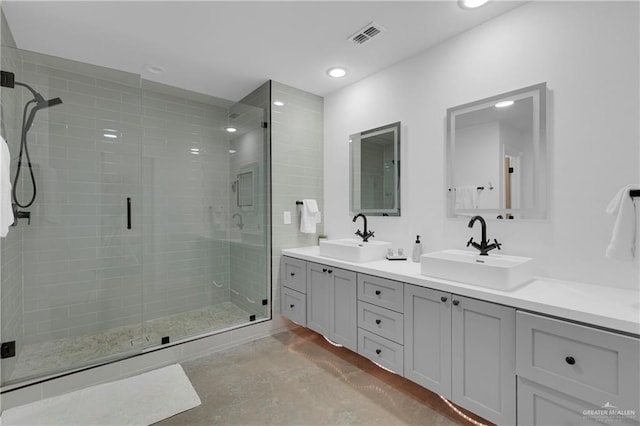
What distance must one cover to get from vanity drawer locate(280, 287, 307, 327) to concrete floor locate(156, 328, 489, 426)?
10.6 inches

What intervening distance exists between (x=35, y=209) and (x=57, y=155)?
440 mm

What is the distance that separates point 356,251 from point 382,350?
2.45ft

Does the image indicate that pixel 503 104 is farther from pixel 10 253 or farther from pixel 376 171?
pixel 10 253

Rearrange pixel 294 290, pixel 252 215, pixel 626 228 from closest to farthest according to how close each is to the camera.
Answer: pixel 626 228
pixel 294 290
pixel 252 215

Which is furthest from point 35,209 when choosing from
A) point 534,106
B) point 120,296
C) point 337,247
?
point 534,106

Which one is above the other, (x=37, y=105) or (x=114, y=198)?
(x=37, y=105)

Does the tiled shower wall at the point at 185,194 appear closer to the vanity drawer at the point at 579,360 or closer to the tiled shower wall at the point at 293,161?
the tiled shower wall at the point at 293,161

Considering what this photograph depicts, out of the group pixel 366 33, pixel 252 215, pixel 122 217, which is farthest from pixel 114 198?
pixel 366 33

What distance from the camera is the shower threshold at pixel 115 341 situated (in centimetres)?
211

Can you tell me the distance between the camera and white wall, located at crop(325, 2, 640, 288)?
160 cm

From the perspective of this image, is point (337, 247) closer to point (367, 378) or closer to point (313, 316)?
point (313, 316)

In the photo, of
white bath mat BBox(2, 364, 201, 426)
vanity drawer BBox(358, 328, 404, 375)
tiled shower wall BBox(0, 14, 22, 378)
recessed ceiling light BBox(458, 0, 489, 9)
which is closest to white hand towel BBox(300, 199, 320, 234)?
vanity drawer BBox(358, 328, 404, 375)

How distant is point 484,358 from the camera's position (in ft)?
5.11

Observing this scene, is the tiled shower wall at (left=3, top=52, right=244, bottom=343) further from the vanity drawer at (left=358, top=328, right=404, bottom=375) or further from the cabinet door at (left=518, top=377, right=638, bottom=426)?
the cabinet door at (left=518, top=377, right=638, bottom=426)
